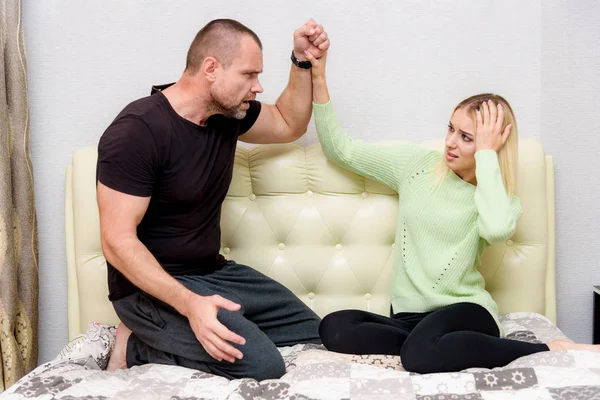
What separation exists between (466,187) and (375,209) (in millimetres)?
306

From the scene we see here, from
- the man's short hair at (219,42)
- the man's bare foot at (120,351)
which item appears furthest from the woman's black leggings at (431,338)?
the man's short hair at (219,42)

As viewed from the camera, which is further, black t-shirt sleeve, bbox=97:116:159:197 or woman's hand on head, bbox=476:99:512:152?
woman's hand on head, bbox=476:99:512:152

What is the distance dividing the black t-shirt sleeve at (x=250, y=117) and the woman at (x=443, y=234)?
6.8 inches

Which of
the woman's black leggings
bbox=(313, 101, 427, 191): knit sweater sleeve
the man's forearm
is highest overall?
bbox=(313, 101, 427, 191): knit sweater sleeve

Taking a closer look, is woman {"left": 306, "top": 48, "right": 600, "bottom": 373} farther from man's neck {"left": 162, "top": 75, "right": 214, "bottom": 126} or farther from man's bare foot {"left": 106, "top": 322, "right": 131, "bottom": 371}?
man's bare foot {"left": 106, "top": 322, "right": 131, "bottom": 371}

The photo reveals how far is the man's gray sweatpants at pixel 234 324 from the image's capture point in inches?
64.3

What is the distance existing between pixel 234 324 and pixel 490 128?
2.71 feet

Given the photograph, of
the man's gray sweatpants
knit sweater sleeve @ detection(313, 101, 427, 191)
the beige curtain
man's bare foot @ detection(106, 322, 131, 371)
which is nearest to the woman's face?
knit sweater sleeve @ detection(313, 101, 427, 191)

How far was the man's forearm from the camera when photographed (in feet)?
5.23

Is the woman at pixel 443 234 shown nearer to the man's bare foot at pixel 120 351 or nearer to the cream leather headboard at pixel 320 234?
the cream leather headboard at pixel 320 234

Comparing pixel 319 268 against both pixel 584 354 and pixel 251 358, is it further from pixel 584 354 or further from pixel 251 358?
pixel 584 354

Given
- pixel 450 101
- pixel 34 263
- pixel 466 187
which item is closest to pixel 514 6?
pixel 450 101

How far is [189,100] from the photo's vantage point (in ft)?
5.80

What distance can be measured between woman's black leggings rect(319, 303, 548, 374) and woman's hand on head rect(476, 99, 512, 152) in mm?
422
